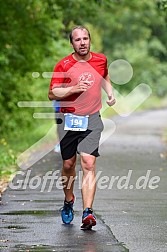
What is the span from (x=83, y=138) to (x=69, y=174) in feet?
1.59

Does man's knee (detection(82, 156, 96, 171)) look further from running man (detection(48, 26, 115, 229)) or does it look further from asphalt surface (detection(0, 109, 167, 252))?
asphalt surface (detection(0, 109, 167, 252))

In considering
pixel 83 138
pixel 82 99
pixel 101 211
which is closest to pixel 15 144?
pixel 101 211

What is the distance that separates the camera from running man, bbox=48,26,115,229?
8875 millimetres

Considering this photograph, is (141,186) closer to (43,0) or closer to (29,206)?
(29,206)

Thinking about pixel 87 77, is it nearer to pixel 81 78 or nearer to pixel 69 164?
pixel 81 78

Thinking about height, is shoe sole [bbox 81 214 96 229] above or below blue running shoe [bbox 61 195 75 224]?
above

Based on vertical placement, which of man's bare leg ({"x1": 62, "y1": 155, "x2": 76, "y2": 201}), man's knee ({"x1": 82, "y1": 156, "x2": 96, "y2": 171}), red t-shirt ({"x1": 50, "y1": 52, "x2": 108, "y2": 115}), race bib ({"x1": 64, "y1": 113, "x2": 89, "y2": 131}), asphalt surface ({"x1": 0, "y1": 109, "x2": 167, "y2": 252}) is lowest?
asphalt surface ({"x1": 0, "y1": 109, "x2": 167, "y2": 252})

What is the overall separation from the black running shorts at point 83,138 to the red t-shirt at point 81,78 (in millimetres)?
110

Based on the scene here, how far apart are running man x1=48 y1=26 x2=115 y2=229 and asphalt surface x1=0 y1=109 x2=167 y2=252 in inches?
21.2

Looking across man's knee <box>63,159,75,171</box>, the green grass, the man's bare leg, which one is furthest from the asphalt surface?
man's knee <box>63,159,75,171</box>

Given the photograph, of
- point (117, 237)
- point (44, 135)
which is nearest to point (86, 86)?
point (117, 237)

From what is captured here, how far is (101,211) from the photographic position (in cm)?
1028

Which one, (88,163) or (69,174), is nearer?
(88,163)

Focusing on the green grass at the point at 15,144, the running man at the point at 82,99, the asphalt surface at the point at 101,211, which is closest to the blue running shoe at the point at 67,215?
the asphalt surface at the point at 101,211
